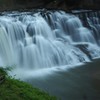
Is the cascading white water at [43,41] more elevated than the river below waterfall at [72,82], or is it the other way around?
the cascading white water at [43,41]

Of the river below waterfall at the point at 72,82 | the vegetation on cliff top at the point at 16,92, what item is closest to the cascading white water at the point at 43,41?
the river below waterfall at the point at 72,82

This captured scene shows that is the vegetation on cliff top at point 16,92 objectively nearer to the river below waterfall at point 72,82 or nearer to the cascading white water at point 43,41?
the river below waterfall at point 72,82

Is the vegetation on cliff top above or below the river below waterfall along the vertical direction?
above

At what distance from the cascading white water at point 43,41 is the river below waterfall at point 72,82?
130cm

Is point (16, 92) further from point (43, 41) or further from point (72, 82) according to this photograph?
point (43, 41)

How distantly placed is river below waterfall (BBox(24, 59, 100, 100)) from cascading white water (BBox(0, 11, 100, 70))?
1299 millimetres

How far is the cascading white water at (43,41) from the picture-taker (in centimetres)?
1317

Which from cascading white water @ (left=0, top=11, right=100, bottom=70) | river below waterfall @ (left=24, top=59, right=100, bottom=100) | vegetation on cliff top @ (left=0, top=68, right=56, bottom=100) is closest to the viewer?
vegetation on cliff top @ (left=0, top=68, right=56, bottom=100)

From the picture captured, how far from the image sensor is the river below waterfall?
9.13 meters

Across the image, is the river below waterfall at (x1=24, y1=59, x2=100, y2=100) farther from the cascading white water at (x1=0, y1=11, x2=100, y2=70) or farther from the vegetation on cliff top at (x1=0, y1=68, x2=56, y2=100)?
the vegetation on cliff top at (x1=0, y1=68, x2=56, y2=100)

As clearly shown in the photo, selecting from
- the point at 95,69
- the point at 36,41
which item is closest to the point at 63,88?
the point at 95,69

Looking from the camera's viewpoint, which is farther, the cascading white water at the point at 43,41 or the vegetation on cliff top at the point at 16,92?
the cascading white water at the point at 43,41

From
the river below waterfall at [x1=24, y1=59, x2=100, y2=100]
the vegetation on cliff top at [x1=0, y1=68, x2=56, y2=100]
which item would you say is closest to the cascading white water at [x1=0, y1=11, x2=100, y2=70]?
the river below waterfall at [x1=24, y1=59, x2=100, y2=100]

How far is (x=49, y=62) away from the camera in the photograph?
13367mm
